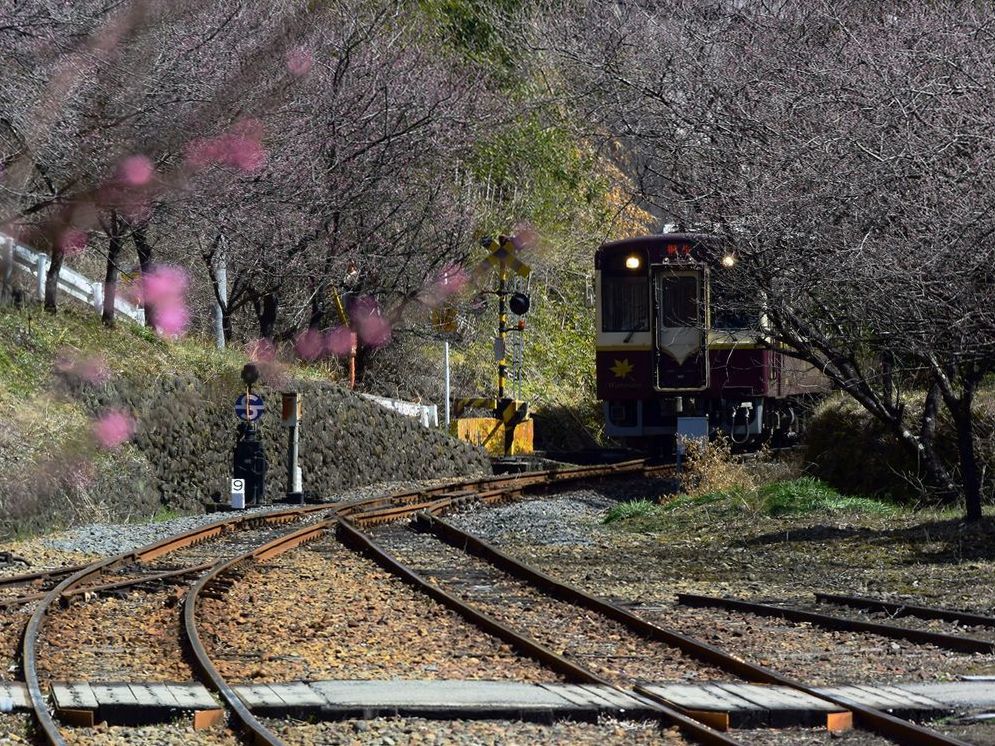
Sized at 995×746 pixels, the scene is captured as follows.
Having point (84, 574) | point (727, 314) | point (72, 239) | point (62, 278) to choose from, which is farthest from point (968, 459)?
point (62, 278)

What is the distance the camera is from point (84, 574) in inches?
490

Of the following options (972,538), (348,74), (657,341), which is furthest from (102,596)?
(348,74)

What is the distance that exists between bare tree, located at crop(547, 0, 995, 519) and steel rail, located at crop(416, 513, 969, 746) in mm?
3417

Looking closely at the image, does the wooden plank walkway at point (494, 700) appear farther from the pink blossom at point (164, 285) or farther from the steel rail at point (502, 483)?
the pink blossom at point (164, 285)

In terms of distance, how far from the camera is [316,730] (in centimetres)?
713

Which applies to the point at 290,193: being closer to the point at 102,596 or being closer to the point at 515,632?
the point at 102,596

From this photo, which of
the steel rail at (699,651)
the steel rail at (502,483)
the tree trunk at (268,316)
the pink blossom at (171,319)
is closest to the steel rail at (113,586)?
the steel rail at (699,651)

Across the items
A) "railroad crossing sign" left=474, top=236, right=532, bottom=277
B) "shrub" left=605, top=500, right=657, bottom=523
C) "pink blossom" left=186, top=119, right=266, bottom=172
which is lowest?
"shrub" left=605, top=500, right=657, bottom=523

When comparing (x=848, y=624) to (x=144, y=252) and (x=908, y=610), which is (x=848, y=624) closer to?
(x=908, y=610)

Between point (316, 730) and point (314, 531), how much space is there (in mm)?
9651

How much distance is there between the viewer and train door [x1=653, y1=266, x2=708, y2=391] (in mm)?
23250

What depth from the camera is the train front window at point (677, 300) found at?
2333 centimetres

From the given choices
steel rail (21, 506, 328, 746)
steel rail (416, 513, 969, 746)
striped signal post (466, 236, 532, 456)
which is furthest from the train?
steel rail (416, 513, 969, 746)

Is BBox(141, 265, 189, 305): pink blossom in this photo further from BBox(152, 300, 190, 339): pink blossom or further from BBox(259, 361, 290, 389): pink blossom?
BBox(259, 361, 290, 389): pink blossom
